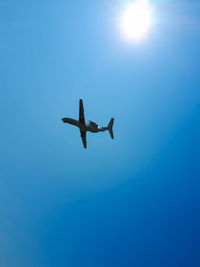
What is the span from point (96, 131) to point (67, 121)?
37.4ft

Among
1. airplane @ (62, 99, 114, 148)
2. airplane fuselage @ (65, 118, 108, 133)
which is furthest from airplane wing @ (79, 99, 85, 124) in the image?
airplane fuselage @ (65, 118, 108, 133)

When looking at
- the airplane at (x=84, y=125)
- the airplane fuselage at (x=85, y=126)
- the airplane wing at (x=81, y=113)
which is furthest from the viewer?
the airplane fuselage at (x=85, y=126)

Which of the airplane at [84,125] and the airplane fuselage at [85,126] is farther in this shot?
the airplane fuselage at [85,126]

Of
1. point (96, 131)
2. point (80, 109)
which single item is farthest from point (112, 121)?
point (80, 109)

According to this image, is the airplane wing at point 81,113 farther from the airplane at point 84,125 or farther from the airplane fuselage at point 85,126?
the airplane fuselage at point 85,126

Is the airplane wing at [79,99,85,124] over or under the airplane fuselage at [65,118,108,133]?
over

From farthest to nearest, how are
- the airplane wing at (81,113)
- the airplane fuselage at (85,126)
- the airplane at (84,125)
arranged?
the airplane fuselage at (85,126), the airplane at (84,125), the airplane wing at (81,113)

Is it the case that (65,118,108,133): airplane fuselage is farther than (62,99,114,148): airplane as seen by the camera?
Yes

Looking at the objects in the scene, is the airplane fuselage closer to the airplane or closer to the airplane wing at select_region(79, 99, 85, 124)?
the airplane

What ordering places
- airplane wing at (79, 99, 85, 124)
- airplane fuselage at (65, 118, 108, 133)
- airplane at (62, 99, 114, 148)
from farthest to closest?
airplane fuselage at (65, 118, 108, 133)
airplane at (62, 99, 114, 148)
airplane wing at (79, 99, 85, 124)

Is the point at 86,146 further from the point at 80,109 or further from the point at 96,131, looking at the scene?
the point at 80,109

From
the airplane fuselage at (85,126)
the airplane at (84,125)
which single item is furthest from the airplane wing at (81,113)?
the airplane fuselage at (85,126)

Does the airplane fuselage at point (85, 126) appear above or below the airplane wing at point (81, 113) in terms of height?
below

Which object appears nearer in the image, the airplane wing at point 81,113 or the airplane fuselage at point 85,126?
the airplane wing at point 81,113
